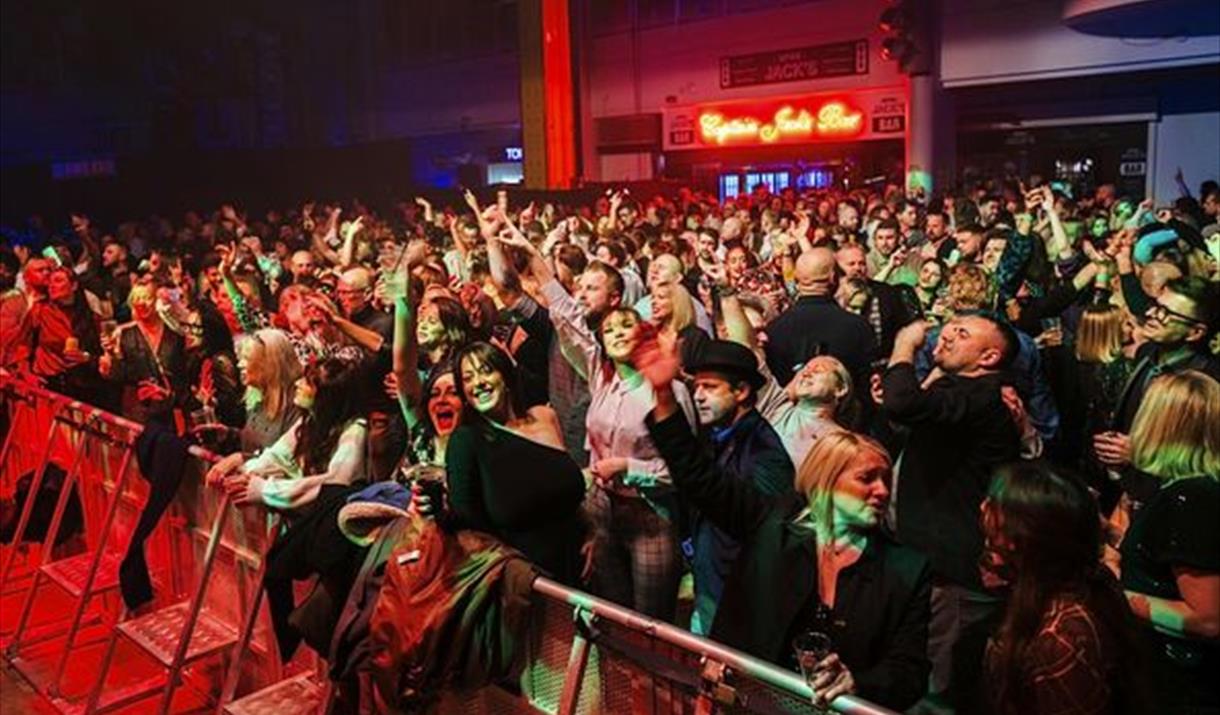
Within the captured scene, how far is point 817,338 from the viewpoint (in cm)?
565

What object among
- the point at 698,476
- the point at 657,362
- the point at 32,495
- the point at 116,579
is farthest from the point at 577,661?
the point at 32,495

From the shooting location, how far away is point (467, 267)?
8297 mm

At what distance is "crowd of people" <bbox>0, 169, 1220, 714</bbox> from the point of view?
299 centimetres

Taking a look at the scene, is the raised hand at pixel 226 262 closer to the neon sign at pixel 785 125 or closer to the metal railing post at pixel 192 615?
the metal railing post at pixel 192 615

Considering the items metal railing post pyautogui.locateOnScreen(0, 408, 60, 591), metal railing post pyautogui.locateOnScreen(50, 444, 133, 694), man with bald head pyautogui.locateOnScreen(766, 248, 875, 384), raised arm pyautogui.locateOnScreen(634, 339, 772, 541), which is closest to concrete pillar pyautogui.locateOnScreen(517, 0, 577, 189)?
metal railing post pyautogui.locateOnScreen(0, 408, 60, 591)

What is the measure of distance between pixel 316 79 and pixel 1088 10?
957 inches

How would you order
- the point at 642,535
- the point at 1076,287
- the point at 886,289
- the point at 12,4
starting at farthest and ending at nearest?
1. the point at 12,4
2. the point at 1076,287
3. the point at 886,289
4. the point at 642,535

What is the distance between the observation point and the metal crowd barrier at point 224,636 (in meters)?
3.08

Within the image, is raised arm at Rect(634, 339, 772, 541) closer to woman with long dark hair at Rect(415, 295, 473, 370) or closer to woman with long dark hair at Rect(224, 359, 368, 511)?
woman with long dark hair at Rect(224, 359, 368, 511)

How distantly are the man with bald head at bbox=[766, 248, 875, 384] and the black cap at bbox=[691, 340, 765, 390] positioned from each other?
1357 millimetres

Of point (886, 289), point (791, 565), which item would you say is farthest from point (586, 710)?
point (886, 289)

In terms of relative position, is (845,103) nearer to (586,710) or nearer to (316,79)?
(316,79)

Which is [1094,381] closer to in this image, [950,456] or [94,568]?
[950,456]

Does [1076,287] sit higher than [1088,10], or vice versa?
[1088,10]
